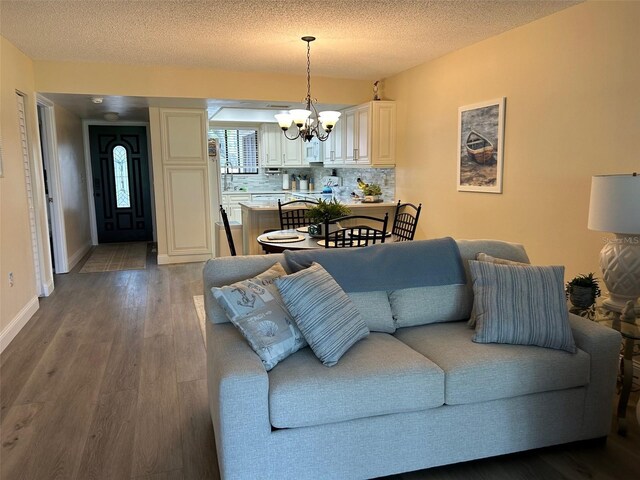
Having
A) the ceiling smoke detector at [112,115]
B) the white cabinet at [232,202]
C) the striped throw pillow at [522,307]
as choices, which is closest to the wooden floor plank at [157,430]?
the striped throw pillow at [522,307]

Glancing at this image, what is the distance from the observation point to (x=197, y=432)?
244 centimetres

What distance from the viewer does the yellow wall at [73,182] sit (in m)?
6.28

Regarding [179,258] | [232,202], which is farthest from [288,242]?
[232,202]

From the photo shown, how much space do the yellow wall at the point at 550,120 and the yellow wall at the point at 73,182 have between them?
15.7 ft

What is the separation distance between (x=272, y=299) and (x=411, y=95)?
4254 mm

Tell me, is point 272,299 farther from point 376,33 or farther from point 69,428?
point 376,33

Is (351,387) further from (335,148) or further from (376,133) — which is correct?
(335,148)

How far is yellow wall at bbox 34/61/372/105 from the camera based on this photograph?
5.19m

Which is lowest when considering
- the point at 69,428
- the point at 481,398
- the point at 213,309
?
the point at 69,428

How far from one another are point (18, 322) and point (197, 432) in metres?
2.43

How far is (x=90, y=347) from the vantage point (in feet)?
11.8

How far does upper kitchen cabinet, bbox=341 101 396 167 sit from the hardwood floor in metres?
3.07

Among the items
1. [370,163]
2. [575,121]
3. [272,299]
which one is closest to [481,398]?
[272,299]

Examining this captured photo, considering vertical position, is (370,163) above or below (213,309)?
above
